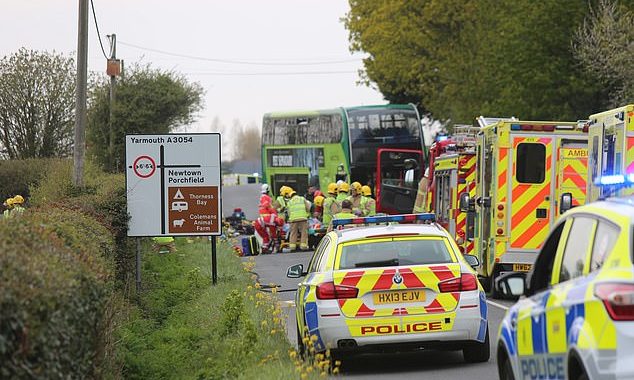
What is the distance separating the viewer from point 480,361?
12.7 m

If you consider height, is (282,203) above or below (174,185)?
below

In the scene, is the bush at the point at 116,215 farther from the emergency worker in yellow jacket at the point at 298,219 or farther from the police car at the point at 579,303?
the emergency worker in yellow jacket at the point at 298,219

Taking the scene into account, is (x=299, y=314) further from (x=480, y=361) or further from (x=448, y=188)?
(x=448, y=188)

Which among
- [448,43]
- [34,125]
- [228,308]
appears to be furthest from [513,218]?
[448,43]

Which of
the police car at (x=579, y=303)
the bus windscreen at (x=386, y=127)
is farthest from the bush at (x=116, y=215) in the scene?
the bus windscreen at (x=386, y=127)

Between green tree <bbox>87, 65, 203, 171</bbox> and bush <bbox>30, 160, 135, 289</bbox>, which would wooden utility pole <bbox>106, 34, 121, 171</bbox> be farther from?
bush <bbox>30, 160, 135, 289</bbox>

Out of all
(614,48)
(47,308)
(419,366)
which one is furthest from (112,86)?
(47,308)

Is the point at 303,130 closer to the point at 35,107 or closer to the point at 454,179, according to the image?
the point at 35,107

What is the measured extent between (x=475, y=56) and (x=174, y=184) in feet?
123

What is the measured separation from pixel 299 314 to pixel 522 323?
18.0 ft

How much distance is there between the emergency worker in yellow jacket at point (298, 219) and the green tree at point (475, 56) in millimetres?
15092

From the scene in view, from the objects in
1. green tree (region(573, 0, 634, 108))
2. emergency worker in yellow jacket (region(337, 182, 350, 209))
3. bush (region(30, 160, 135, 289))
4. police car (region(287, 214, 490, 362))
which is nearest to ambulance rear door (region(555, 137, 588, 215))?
bush (region(30, 160, 135, 289))

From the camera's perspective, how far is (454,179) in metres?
25.6

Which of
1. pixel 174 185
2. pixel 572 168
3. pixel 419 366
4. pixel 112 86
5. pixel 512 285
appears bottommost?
pixel 419 366
